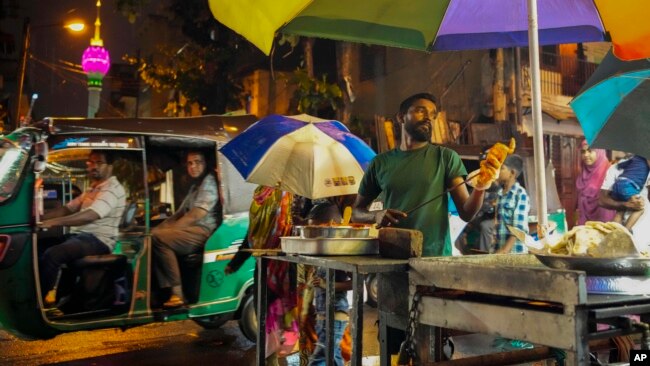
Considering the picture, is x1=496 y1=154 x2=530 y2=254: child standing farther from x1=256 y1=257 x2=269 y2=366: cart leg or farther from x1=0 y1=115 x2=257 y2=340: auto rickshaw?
x1=256 y1=257 x2=269 y2=366: cart leg

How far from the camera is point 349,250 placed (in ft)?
10.7

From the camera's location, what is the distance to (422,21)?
4.07 meters

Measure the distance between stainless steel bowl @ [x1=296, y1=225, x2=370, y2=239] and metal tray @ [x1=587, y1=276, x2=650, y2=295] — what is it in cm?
144

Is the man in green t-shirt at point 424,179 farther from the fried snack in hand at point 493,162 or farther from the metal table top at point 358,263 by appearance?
the metal table top at point 358,263

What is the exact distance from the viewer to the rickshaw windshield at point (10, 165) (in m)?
5.74

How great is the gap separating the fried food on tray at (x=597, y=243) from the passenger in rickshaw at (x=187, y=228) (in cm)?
490

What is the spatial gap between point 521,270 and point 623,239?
56 centimetres

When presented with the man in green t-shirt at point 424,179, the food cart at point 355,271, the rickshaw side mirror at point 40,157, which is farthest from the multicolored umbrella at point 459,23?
the rickshaw side mirror at point 40,157

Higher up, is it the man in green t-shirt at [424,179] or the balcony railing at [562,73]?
the balcony railing at [562,73]

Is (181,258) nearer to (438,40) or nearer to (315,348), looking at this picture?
(315,348)

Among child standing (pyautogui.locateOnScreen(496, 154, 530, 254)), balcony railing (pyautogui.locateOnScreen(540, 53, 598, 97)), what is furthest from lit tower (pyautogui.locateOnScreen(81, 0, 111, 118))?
child standing (pyautogui.locateOnScreen(496, 154, 530, 254))

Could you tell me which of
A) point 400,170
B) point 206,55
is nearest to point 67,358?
point 400,170

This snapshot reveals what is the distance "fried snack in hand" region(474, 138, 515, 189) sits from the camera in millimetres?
3117

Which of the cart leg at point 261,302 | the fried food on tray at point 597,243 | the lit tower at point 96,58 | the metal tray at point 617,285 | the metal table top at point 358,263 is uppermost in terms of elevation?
the lit tower at point 96,58
